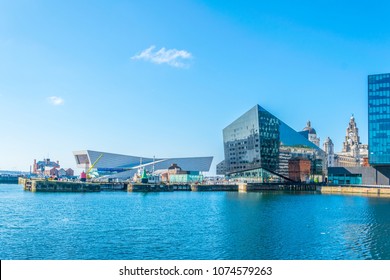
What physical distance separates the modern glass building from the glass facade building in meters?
29.0

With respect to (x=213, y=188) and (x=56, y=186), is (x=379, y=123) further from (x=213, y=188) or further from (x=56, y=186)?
(x=56, y=186)

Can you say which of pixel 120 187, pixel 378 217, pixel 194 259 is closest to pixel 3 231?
pixel 194 259

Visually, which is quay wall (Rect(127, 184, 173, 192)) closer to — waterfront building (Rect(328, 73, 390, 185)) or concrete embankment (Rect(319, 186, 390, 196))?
concrete embankment (Rect(319, 186, 390, 196))

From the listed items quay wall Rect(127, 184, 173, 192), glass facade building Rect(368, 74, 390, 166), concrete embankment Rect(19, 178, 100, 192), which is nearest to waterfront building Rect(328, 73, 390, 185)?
glass facade building Rect(368, 74, 390, 166)

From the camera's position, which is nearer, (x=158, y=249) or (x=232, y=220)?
(x=158, y=249)

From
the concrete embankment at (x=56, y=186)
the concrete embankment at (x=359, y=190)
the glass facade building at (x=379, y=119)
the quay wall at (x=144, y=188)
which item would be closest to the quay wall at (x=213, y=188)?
the quay wall at (x=144, y=188)

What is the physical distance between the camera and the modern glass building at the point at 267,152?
427ft

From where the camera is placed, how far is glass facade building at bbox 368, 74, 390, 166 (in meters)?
109

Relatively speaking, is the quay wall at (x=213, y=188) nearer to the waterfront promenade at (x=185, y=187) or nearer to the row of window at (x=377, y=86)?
the waterfront promenade at (x=185, y=187)

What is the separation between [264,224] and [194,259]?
17853mm

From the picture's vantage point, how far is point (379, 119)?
359 feet

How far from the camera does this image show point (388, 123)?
108m
